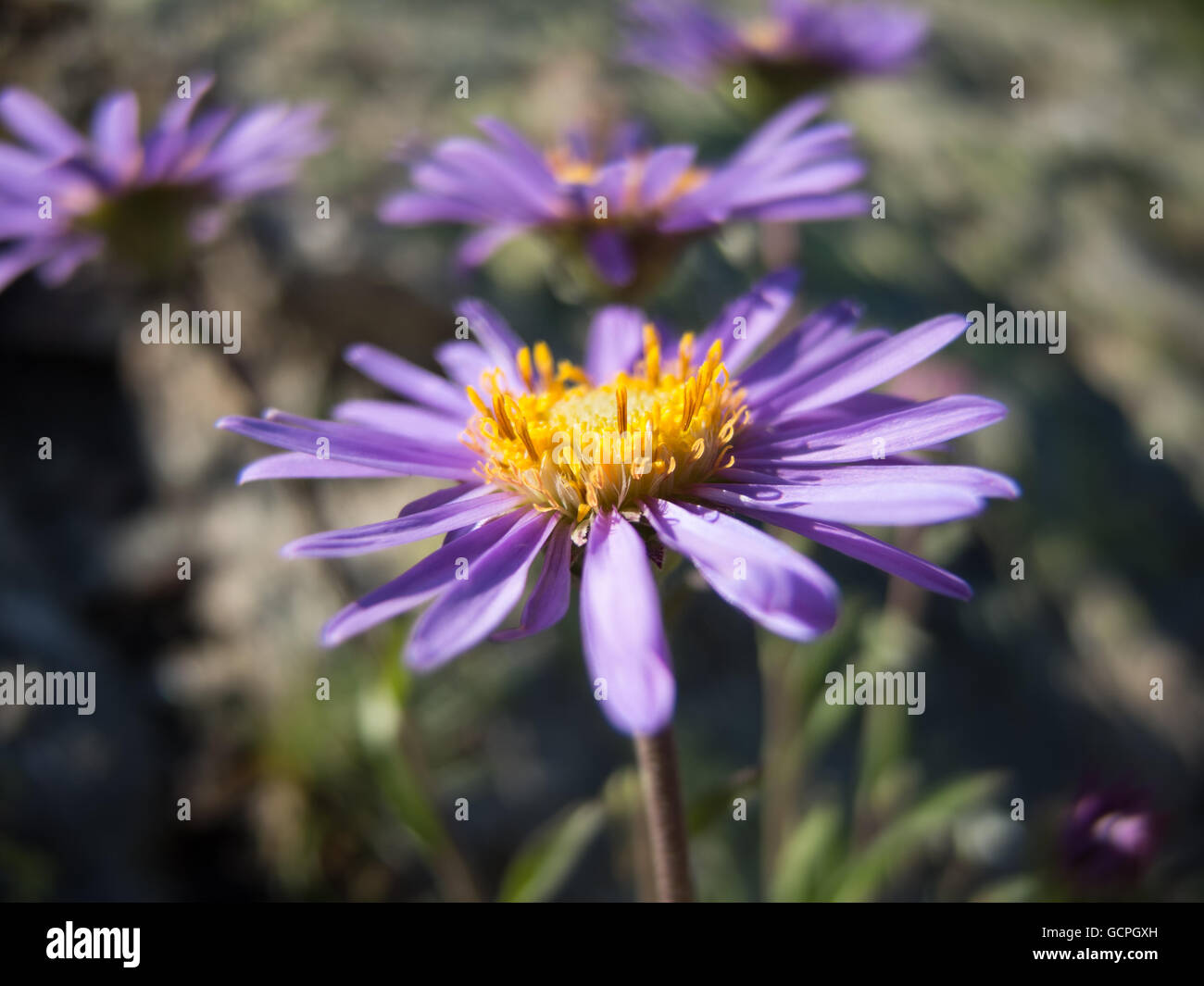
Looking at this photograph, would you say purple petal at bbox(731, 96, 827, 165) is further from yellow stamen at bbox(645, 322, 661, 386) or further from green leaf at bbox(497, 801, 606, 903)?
green leaf at bbox(497, 801, 606, 903)

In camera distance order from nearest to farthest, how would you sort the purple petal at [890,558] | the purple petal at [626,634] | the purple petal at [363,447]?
the purple petal at [626,634] < the purple petal at [890,558] < the purple petal at [363,447]

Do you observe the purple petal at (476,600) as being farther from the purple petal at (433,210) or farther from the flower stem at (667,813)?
the purple petal at (433,210)

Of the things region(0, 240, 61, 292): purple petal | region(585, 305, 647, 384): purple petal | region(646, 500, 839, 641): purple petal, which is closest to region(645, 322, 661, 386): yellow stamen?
region(585, 305, 647, 384): purple petal

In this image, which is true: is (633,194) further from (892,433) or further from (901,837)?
(901,837)

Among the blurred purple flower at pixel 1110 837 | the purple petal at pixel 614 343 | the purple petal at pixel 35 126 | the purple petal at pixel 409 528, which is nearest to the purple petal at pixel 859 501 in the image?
the purple petal at pixel 409 528

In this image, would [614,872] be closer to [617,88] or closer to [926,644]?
[926,644]

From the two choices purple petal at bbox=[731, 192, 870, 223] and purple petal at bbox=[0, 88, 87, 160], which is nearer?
purple petal at bbox=[731, 192, 870, 223]

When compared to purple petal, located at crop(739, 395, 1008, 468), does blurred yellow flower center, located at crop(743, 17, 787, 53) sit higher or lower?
higher

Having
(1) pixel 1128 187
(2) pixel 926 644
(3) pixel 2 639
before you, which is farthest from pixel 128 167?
(1) pixel 1128 187
